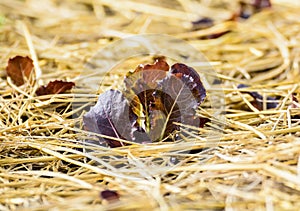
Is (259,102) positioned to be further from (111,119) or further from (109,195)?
(109,195)

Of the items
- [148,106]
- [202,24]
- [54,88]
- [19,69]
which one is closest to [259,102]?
[148,106]

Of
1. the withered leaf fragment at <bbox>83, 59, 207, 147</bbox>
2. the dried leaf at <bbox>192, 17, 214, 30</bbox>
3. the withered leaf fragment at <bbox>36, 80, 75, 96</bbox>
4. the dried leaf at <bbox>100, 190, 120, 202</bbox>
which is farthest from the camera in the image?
the dried leaf at <bbox>192, 17, 214, 30</bbox>

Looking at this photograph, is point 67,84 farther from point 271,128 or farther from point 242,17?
point 242,17

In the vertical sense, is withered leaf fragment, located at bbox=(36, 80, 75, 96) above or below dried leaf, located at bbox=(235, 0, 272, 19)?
below

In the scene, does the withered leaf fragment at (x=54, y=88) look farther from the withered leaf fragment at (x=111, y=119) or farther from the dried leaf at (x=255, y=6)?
the dried leaf at (x=255, y=6)

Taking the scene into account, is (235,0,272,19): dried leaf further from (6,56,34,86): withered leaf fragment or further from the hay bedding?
(6,56,34,86): withered leaf fragment

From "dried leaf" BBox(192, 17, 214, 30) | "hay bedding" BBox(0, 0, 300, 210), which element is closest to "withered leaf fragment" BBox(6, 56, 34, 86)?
"hay bedding" BBox(0, 0, 300, 210)

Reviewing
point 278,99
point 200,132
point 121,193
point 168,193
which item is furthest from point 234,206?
point 278,99
